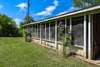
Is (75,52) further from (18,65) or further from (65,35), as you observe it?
(18,65)

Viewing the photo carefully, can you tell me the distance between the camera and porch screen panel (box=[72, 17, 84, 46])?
10.5 meters

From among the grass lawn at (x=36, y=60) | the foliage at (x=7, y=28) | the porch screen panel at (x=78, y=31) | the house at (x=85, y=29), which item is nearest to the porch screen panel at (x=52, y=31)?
the house at (x=85, y=29)

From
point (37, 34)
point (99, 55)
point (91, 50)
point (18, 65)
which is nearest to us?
point (18, 65)

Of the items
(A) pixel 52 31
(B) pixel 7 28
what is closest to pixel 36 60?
(A) pixel 52 31

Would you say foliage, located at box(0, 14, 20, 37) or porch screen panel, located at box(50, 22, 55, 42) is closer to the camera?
porch screen panel, located at box(50, 22, 55, 42)

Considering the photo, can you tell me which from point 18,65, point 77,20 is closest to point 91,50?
point 77,20

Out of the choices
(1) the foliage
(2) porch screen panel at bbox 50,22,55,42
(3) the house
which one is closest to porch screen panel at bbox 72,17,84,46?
(3) the house

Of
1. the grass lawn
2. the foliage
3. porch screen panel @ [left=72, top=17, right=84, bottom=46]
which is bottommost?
the grass lawn

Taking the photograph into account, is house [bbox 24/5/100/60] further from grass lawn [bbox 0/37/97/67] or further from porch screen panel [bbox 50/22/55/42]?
porch screen panel [bbox 50/22/55/42]

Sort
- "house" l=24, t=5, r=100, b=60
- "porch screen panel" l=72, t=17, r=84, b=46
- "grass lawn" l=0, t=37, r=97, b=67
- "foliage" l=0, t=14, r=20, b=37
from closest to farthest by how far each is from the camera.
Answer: "grass lawn" l=0, t=37, r=97, b=67 → "house" l=24, t=5, r=100, b=60 → "porch screen panel" l=72, t=17, r=84, b=46 → "foliage" l=0, t=14, r=20, b=37

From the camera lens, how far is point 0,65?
329 inches

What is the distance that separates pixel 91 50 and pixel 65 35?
89.2 inches

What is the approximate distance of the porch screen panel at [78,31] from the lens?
10453 millimetres

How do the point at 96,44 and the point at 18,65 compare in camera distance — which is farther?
the point at 96,44
